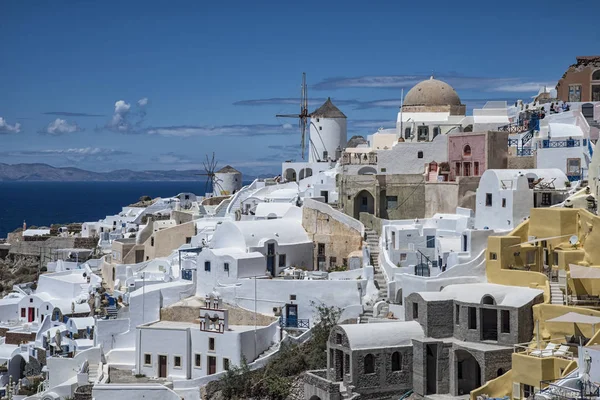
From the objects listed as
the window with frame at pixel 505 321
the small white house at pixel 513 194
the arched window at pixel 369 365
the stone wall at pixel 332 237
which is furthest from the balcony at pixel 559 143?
the arched window at pixel 369 365

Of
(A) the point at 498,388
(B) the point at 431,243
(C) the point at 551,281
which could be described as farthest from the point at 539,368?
(B) the point at 431,243

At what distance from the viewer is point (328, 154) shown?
5706 cm

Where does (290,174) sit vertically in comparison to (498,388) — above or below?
above

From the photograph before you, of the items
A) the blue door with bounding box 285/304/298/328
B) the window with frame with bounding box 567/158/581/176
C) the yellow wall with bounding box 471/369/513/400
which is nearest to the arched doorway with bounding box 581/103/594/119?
the window with frame with bounding box 567/158/581/176

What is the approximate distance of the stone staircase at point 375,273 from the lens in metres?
32.9

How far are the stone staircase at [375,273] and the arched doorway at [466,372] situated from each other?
5137 mm

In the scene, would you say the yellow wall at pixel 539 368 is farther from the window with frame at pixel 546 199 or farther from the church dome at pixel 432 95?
the church dome at pixel 432 95

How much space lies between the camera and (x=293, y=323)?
1324 inches

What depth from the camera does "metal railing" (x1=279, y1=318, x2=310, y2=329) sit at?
3340 centimetres

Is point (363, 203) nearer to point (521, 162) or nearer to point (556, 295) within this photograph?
point (521, 162)

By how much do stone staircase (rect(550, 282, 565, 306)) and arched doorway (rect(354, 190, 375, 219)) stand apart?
15.0 meters

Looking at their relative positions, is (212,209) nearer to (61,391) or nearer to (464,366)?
(61,391)

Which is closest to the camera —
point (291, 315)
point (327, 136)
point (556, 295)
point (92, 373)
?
point (556, 295)

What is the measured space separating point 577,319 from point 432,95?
84.3ft
